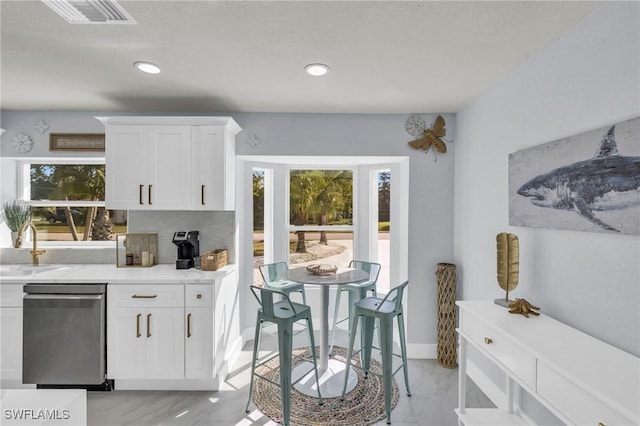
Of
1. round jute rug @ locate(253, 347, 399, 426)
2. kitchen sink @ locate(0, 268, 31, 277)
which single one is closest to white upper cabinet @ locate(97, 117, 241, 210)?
kitchen sink @ locate(0, 268, 31, 277)

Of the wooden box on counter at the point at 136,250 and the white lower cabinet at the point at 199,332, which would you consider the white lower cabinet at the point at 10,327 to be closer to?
the wooden box on counter at the point at 136,250

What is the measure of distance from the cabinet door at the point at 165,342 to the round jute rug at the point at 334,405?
69 cm

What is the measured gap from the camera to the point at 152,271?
2.78 metres

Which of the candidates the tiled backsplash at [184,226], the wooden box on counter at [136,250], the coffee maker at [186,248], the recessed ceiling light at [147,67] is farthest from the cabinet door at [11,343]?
the recessed ceiling light at [147,67]

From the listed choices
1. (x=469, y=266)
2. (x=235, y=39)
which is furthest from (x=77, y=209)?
(x=469, y=266)

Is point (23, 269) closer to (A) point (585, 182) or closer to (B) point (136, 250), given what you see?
(B) point (136, 250)

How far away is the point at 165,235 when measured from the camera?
312 cm

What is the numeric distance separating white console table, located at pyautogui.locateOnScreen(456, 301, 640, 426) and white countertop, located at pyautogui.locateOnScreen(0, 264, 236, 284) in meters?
2.02

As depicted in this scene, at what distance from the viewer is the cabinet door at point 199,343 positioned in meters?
2.50

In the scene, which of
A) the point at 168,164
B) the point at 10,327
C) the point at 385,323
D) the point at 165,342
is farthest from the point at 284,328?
the point at 10,327

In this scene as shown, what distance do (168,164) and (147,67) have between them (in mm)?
869

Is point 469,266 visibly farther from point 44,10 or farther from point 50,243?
point 50,243

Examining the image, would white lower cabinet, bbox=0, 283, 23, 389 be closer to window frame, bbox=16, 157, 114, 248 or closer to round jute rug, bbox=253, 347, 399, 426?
window frame, bbox=16, 157, 114, 248

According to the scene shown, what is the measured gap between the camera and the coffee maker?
2850 millimetres
